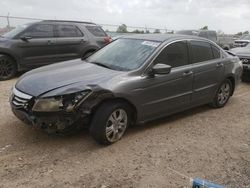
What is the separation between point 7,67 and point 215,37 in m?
15.2

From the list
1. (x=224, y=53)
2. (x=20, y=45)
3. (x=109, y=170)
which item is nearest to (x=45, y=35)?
(x=20, y=45)

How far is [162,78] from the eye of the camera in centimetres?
535

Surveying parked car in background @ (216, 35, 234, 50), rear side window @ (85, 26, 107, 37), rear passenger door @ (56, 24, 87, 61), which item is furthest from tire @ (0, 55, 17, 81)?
parked car in background @ (216, 35, 234, 50)

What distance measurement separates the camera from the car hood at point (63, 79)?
4.44 meters

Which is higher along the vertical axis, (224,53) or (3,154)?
(224,53)

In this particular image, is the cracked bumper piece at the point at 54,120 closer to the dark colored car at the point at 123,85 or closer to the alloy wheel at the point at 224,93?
the dark colored car at the point at 123,85

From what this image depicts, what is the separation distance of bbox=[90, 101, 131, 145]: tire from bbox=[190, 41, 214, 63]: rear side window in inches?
77.5

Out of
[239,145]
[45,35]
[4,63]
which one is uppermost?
[45,35]

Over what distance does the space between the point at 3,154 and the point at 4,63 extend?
212 inches

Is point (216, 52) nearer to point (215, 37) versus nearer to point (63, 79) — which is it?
point (63, 79)

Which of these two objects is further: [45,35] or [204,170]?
[45,35]

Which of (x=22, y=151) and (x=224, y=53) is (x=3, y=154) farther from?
(x=224, y=53)

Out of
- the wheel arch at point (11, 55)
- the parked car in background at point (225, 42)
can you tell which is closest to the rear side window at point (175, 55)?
the wheel arch at point (11, 55)

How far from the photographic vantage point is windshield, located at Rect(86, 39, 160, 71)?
527 centimetres
